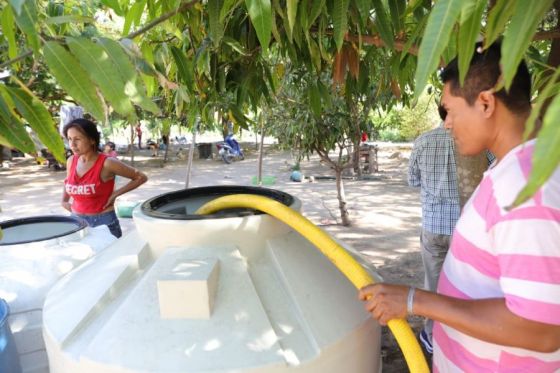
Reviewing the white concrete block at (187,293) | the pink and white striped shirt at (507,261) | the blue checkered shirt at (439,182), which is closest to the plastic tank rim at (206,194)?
the white concrete block at (187,293)

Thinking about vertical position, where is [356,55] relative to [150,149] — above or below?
above

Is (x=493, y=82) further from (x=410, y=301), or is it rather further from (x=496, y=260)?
(x=410, y=301)

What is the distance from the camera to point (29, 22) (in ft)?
2.54

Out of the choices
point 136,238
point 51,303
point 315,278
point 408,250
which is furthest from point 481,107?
point 408,250

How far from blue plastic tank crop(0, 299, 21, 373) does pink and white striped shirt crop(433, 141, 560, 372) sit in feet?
5.56

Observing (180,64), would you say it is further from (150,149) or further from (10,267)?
(150,149)

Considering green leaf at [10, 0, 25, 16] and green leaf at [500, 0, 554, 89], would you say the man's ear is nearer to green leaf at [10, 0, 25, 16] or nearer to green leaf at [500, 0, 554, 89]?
green leaf at [500, 0, 554, 89]

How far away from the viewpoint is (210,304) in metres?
1.28

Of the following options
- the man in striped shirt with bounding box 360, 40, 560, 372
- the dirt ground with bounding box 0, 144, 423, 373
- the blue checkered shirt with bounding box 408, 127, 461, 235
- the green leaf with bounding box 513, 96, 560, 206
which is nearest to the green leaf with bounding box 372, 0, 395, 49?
the man in striped shirt with bounding box 360, 40, 560, 372

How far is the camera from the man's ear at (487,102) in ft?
3.35

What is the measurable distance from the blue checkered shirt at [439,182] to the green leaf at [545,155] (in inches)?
122

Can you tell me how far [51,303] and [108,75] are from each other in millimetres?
1143

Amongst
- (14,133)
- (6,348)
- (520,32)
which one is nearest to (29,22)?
(14,133)

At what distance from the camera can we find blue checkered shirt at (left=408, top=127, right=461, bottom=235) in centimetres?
336
